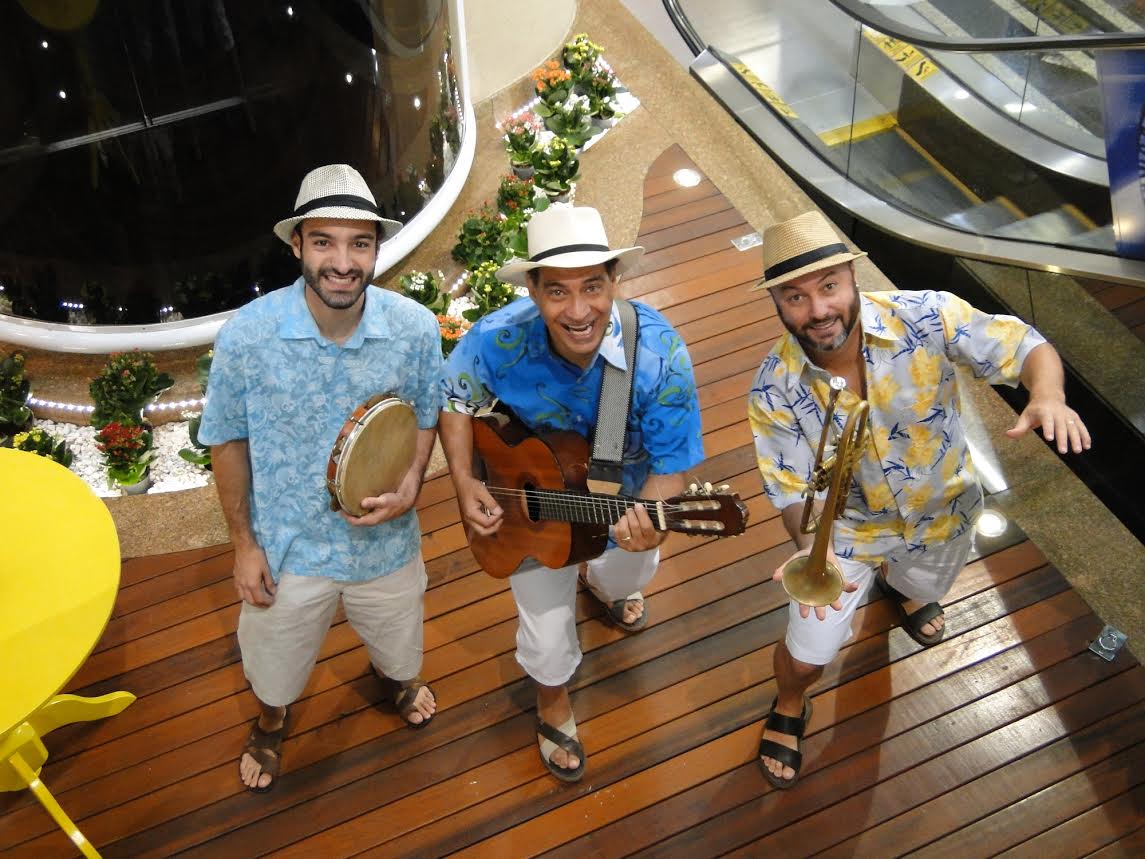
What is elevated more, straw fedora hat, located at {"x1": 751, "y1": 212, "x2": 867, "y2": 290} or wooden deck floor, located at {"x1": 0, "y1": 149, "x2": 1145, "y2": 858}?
straw fedora hat, located at {"x1": 751, "y1": 212, "x2": 867, "y2": 290}

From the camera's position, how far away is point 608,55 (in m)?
6.64

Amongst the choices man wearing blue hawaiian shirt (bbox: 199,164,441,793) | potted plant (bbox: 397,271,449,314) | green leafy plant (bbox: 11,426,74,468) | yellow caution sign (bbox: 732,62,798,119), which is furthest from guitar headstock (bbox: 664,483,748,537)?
yellow caution sign (bbox: 732,62,798,119)

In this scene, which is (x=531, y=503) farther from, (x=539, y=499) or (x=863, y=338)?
(x=863, y=338)

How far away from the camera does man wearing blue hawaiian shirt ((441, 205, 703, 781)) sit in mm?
3002

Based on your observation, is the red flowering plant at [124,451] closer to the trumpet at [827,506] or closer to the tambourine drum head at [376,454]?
the tambourine drum head at [376,454]

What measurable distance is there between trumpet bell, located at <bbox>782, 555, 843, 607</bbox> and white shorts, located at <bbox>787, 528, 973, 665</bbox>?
31.3 inches

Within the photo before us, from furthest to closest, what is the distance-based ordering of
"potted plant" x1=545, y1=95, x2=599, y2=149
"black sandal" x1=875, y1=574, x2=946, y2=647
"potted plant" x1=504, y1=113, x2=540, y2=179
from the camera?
1. "potted plant" x1=545, y1=95, x2=599, y2=149
2. "potted plant" x1=504, y1=113, x2=540, y2=179
3. "black sandal" x1=875, y1=574, x2=946, y2=647

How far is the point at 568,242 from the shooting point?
9.79 ft

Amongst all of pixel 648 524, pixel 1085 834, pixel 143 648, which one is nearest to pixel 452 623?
pixel 143 648

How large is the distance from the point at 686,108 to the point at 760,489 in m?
2.55

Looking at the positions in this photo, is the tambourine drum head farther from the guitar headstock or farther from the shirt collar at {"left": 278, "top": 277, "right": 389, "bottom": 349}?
the guitar headstock

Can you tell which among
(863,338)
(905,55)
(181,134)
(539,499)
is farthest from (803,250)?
(905,55)

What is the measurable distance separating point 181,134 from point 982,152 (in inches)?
145

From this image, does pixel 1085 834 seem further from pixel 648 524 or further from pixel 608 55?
pixel 608 55
